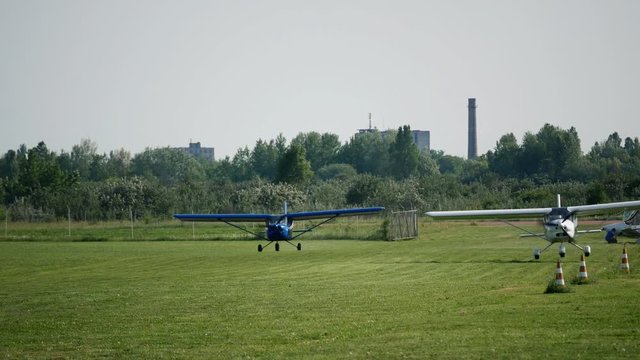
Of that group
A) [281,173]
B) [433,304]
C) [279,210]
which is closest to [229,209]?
[279,210]

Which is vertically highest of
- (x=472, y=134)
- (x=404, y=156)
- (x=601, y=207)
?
(x=472, y=134)

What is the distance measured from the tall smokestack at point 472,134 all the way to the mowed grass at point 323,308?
14826 cm

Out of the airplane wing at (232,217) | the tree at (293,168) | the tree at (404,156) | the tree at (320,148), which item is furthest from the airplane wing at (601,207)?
the tree at (320,148)

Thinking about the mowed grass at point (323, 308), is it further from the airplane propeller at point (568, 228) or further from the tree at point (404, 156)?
the tree at point (404, 156)

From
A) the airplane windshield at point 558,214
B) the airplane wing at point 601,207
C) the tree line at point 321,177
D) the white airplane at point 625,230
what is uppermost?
the tree line at point 321,177

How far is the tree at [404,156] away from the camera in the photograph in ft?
458

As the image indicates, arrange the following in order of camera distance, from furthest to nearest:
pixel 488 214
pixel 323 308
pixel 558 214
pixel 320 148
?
1. pixel 320 148
2. pixel 488 214
3. pixel 558 214
4. pixel 323 308

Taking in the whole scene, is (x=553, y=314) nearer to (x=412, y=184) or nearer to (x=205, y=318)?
(x=205, y=318)

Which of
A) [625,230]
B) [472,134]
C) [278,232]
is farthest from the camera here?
[472,134]

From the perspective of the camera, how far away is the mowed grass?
14117 millimetres

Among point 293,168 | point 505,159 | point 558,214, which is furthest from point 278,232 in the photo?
point 505,159

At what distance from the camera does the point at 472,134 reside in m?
187

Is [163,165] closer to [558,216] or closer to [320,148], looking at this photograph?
[320,148]

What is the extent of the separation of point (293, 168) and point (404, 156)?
3766cm
